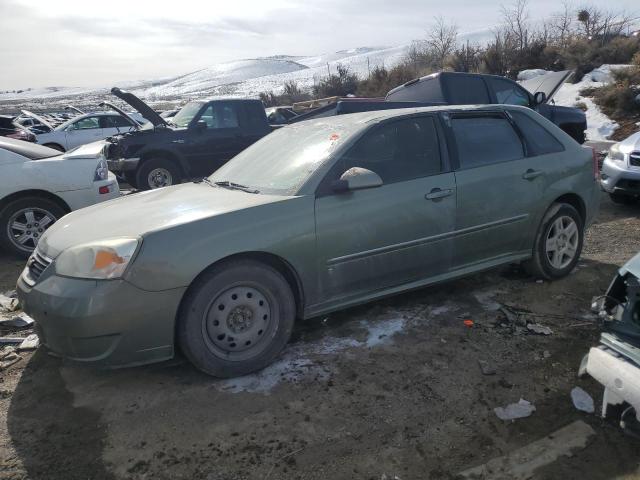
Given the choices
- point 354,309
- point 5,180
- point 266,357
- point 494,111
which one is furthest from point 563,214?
point 5,180

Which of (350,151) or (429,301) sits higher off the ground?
(350,151)

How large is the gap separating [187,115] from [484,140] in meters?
7.03

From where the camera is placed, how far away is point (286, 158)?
12.2ft

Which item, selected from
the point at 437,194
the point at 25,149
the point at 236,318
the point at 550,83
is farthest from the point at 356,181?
the point at 550,83

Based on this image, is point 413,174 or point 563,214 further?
Result: point 563,214

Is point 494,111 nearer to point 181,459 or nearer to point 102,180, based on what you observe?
point 181,459

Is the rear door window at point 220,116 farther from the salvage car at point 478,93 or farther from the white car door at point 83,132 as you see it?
the white car door at point 83,132

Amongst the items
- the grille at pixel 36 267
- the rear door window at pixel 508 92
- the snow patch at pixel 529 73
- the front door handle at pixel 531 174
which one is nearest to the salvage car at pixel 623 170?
the rear door window at pixel 508 92

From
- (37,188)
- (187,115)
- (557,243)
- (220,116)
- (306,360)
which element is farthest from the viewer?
(187,115)

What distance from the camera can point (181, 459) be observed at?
2.44 m

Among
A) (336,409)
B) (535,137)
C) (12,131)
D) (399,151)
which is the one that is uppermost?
(12,131)

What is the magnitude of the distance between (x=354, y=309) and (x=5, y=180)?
416 cm

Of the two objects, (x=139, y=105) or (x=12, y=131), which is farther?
(x=12, y=131)

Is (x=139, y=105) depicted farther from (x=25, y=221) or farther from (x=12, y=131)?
(x=12, y=131)
